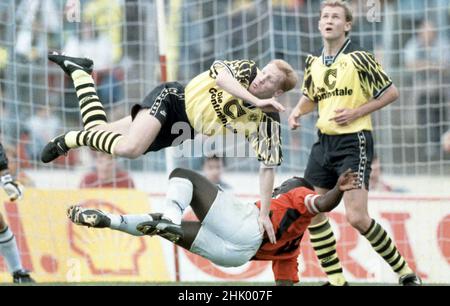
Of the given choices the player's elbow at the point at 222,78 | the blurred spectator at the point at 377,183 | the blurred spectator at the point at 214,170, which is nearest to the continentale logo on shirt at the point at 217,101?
the player's elbow at the point at 222,78

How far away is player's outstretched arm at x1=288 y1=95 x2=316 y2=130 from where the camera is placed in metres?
9.45

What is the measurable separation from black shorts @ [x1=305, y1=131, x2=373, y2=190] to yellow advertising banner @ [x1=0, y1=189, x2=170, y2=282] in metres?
2.30

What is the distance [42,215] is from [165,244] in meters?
1.21

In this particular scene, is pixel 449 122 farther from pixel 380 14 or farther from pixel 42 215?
pixel 42 215

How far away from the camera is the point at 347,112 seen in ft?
30.2

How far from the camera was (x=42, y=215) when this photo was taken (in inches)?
445

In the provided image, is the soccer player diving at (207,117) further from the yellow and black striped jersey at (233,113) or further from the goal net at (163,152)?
the goal net at (163,152)

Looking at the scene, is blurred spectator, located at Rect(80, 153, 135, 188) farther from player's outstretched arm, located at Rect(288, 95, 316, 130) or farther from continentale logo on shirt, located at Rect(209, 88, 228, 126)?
continentale logo on shirt, located at Rect(209, 88, 228, 126)

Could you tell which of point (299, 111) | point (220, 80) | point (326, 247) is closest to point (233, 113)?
point (220, 80)

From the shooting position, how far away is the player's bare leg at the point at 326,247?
31.1 feet

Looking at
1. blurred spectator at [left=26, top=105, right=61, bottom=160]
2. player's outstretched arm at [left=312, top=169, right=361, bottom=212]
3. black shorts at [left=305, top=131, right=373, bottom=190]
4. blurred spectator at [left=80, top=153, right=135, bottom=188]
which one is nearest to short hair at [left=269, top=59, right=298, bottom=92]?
black shorts at [left=305, top=131, right=373, bottom=190]

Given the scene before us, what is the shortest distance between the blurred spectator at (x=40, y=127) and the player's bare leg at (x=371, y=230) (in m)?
3.74
